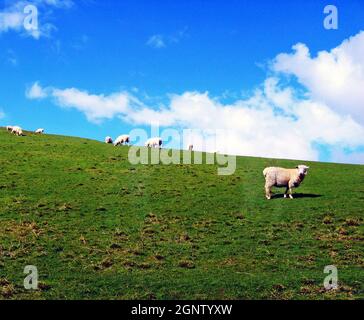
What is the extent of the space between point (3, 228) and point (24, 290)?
880 centimetres

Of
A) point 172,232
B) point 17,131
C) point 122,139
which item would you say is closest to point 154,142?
point 122,139

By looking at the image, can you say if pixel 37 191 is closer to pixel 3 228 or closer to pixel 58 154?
pixel 3 228

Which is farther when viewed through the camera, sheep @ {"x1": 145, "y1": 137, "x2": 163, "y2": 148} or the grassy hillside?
sheep @ {"x1": 145, "y1": 137, "x2": 163, "y2": 148}

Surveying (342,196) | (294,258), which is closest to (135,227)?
(294,258)

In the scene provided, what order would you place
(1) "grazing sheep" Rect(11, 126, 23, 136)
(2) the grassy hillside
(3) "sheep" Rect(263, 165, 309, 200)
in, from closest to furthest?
(2) the grassy hillside, (3) "sheep" Rect(263, 165, 309, 200), (1) "grazing sheep" Rect(11, 126, 23, 136)

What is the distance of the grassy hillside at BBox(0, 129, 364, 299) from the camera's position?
62.8 feet

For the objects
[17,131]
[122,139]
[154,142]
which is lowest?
[154,142]

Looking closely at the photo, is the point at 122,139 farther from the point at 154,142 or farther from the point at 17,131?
the point at 17,131

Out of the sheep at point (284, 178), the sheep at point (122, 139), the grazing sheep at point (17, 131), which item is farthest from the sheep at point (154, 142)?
the sheep at point (284, 178)

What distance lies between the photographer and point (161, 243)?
969 inches

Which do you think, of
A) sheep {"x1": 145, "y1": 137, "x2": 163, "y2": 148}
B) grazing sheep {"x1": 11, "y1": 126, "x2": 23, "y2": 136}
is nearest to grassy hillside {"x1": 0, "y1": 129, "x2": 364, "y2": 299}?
sheep {"x1": 145, "y1": 137, "x2": 163, "y2": 148}

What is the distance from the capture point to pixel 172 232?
86.4 ft

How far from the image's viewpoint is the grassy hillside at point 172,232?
19.2 metres

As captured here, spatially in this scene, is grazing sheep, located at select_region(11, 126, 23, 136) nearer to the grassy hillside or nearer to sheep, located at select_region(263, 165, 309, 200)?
the grassy hillside
